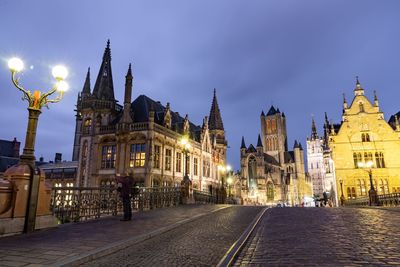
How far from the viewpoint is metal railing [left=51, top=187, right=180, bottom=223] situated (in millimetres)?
10250

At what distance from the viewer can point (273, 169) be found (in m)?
92.4

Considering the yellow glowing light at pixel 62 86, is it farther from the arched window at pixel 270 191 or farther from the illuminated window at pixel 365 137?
the arched window at pixel 270 191

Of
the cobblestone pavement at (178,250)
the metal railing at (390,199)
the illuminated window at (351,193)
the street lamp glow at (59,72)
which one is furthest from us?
the illuminated window at (351,193)

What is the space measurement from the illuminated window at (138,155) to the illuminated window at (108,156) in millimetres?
2620

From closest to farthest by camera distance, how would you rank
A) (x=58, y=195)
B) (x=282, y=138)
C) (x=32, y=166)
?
1. (x=32, y=166)
2. (x=58, y=195)
3. (x=282, y=138)

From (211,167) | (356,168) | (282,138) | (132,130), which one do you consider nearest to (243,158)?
(282,138)

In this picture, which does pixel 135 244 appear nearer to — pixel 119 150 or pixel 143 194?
pixel 143 194

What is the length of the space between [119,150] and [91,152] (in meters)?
4.16

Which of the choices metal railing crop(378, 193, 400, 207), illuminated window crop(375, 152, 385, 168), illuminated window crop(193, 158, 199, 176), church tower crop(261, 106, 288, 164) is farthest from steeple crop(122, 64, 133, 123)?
church tower crop(261, 106, 288, 164)

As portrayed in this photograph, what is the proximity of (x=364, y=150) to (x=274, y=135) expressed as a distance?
78114 mm

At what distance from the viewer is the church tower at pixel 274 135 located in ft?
358

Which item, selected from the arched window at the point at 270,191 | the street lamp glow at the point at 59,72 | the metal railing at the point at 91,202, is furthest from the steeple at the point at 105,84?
the arched window at the point at 270,191

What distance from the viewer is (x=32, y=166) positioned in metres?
8.59

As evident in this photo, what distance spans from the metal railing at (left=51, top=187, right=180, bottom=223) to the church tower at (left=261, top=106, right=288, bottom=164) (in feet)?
319
